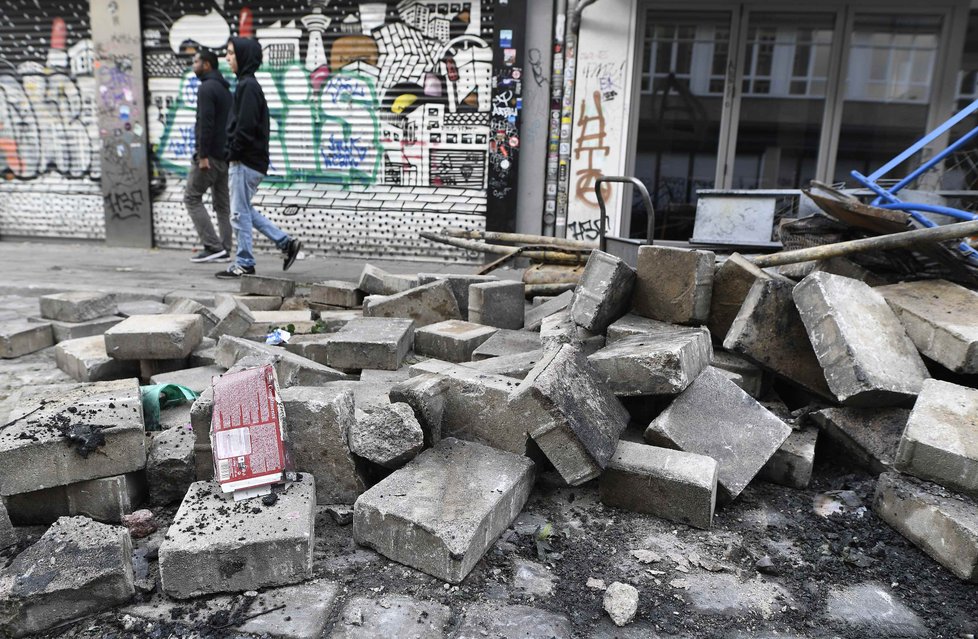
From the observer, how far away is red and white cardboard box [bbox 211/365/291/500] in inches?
88.9

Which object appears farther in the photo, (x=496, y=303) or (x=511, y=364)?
(x=496, y=303)

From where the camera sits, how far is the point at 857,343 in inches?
112

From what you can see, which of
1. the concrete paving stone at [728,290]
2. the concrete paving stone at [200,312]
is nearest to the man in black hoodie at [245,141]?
the concrete paving stone at [200,312]

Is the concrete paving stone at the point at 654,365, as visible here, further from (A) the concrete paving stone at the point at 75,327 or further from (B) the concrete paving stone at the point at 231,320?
(A) the concrete paving stone at the point at 75,327

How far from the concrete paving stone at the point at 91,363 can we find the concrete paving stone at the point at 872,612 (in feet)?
12.3

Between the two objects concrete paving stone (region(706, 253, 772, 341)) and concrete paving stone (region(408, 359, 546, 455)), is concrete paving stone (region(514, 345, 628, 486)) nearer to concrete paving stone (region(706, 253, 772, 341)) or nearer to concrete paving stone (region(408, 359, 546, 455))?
concrete paving stone (region(408, 359, 546, 455))

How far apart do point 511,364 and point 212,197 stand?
18.6 ft

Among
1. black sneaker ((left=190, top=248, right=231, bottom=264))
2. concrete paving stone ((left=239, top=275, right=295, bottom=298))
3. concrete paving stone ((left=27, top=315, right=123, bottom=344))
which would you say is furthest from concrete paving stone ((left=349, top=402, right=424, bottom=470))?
black sneaker ((left=190, top=248, right=231, bottom=264))

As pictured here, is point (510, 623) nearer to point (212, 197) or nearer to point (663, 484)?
point (663, 484)

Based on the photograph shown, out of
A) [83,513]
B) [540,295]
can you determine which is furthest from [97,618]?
[540,295]

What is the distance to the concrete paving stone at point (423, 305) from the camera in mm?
4617

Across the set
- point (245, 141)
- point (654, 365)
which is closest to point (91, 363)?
point (654, 365)

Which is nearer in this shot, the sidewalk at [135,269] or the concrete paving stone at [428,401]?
the concrete paving stone at [428,401]

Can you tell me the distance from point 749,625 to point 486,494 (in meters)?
0.94
